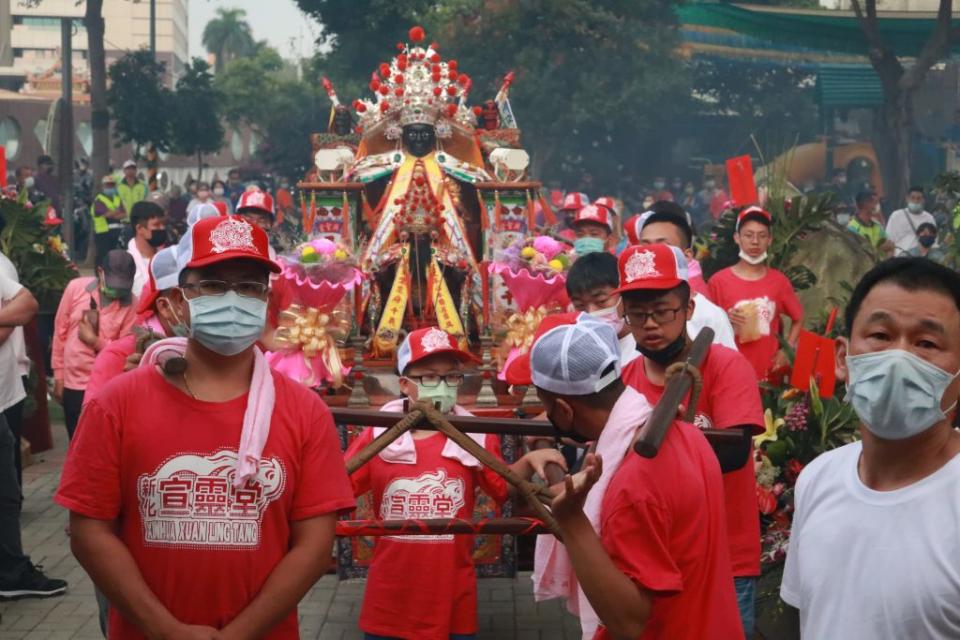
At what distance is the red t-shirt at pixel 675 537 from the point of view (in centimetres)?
367

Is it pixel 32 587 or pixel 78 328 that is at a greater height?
pixel 78 328

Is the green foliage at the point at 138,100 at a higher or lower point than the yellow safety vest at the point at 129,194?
higher

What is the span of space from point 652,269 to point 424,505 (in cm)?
155

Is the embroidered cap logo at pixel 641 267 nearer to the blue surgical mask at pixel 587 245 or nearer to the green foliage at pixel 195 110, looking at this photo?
the blue surgical mask at pixel 587 245

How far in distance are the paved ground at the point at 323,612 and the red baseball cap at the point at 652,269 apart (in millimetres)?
3225

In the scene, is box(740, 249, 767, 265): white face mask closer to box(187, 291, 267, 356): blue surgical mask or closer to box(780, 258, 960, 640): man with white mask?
box(187, 291, 267, 356): blue surgical mask

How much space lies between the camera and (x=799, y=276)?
10656 mm

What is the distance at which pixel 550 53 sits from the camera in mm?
39656

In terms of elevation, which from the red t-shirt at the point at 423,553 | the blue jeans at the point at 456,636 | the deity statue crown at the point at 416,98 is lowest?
the blue jeans at the point at 456,636

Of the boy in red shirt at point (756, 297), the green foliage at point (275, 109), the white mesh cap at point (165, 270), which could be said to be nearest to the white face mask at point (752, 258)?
the boy in red shirt at point (756, 297)

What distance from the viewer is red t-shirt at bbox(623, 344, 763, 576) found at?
512 cm

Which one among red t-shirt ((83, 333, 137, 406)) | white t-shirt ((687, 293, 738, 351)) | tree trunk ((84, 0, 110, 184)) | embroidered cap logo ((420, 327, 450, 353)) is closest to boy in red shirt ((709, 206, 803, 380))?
white t-shirt ((687, 293, 738, 351))

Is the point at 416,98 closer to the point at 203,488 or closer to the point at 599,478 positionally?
the point at 203,488

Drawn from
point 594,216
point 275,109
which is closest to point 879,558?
point 594,216
